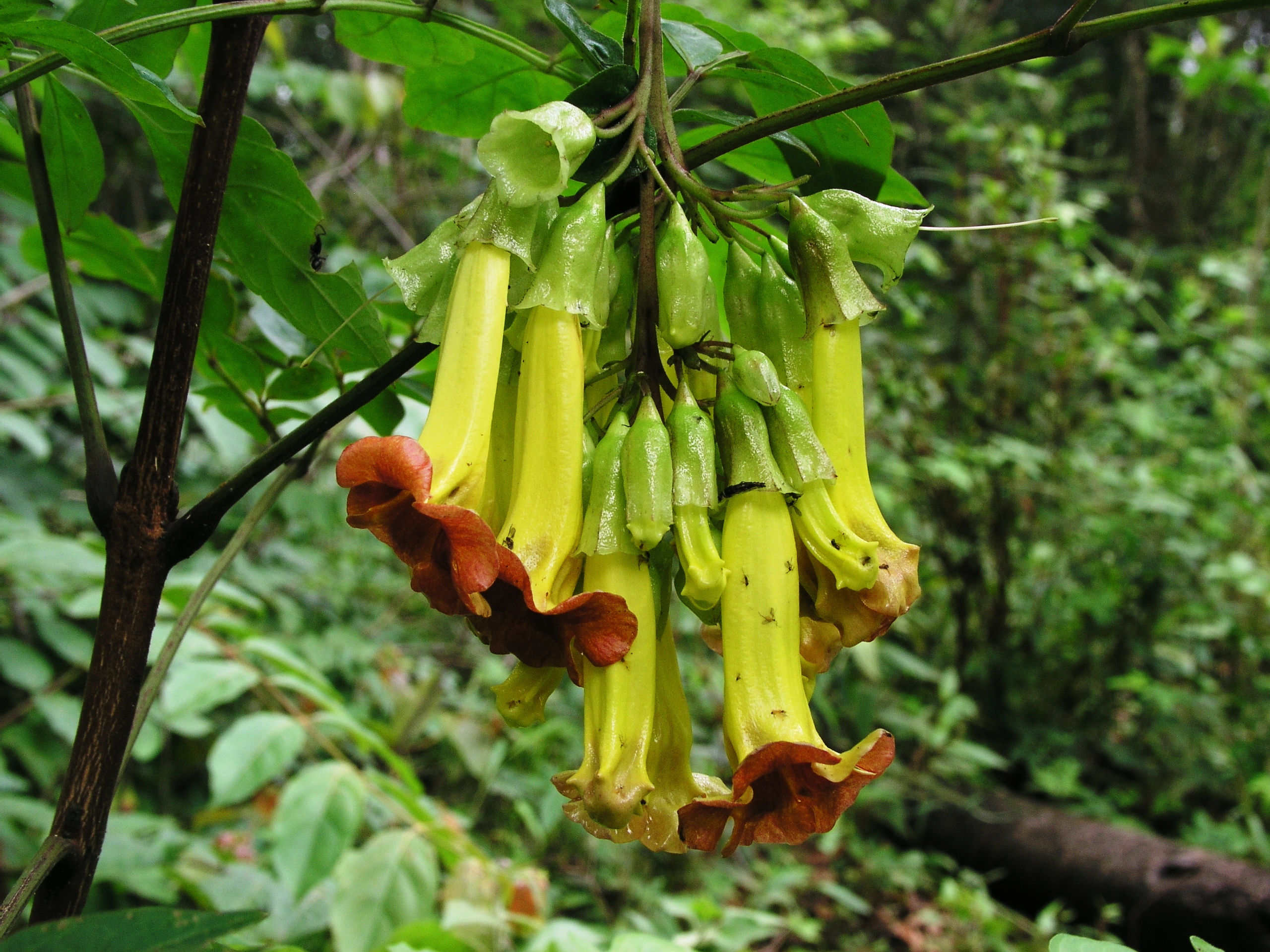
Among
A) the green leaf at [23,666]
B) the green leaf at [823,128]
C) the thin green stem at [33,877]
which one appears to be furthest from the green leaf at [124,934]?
the green leaf at [23,666]

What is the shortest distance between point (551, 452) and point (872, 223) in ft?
0.78

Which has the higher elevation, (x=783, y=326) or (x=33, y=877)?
(x=783, y=326)

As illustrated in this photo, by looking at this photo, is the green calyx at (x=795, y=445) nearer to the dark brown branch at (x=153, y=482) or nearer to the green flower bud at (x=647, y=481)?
the green flower bud at (x=647, y=481)

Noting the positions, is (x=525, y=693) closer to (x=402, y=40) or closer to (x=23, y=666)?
(x=402, y=40)

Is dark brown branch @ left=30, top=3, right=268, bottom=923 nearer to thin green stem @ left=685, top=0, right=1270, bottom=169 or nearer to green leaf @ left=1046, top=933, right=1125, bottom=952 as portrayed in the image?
thin green stem @ left=685, top=0, right=1270, bottom=169

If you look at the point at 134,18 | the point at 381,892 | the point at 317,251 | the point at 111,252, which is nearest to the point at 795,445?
the point at 317,251

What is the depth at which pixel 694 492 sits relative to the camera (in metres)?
0.49

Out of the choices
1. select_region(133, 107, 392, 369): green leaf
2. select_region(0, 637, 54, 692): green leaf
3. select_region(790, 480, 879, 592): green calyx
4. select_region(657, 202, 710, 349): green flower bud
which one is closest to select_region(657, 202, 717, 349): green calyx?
select_region(657, 202, 710, 349): green flower bud

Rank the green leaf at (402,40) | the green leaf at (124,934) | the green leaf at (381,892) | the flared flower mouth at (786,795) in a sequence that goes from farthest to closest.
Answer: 1. the green leaf at (381,892)
2. the green leaf at (402,40)
3. the flared flower mouth at (786,795)
4. the green leaf at (124,934)

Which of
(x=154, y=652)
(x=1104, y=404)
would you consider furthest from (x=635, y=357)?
(x=1104, y=404)

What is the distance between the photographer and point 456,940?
0.83 metres

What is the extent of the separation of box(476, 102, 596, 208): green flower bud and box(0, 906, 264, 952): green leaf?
36 cm

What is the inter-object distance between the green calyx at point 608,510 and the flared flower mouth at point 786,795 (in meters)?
0.13

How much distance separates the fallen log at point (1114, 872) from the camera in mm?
2334
